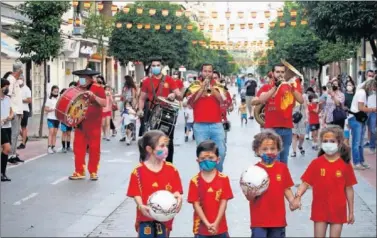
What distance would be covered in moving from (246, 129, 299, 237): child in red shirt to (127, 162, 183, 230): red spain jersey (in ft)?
2.16

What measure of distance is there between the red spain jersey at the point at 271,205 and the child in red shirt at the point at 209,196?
0.32 meters

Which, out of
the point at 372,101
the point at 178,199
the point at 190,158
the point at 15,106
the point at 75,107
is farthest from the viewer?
the point at 190,158

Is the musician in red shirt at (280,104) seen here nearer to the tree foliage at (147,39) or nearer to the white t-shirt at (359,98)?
the white t-shirt at (359,98)

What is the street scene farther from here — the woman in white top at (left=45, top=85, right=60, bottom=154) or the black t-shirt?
the black t-shirt

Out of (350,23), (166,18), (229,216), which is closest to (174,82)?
(229,216)

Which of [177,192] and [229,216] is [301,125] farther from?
[177,192]

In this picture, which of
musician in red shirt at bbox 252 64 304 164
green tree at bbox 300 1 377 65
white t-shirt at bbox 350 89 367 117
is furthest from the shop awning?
musician in red shirt at bbox 252 64 304 164

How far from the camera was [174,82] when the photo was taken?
12.4 m

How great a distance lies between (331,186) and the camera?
709 cm

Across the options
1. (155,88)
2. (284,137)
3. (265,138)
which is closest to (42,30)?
(155,88)

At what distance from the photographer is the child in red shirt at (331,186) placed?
7.08 m

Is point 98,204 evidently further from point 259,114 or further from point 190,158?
point 190,158

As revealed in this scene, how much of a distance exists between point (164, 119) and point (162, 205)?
5.96 meters

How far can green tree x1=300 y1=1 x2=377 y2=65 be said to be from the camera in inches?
800
